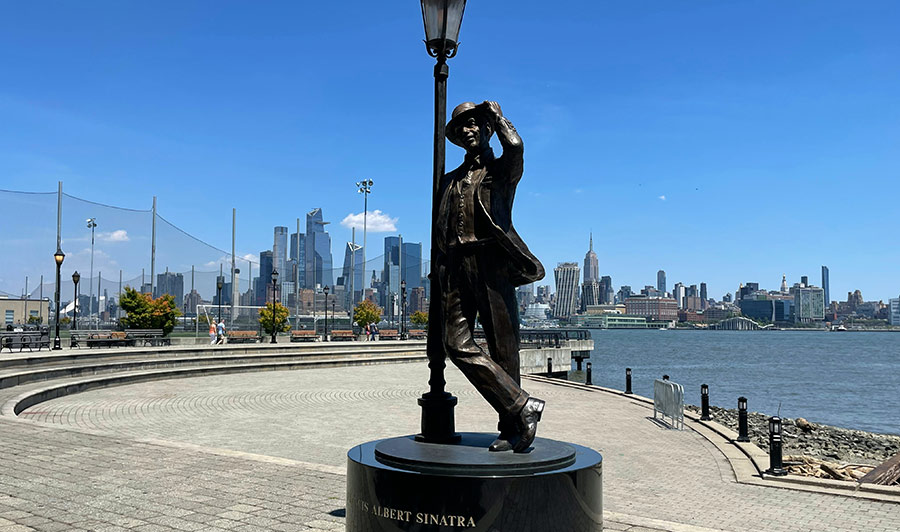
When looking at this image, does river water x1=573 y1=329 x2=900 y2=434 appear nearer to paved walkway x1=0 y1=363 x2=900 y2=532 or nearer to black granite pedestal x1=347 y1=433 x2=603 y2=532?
paved walkway x1=0 y1=363 x2=900 y2=532

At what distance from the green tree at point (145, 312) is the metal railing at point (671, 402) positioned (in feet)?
84.4

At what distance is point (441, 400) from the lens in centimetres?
498

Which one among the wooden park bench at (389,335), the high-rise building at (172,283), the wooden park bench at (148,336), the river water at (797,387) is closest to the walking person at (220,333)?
the wooden park bench at (148,336)

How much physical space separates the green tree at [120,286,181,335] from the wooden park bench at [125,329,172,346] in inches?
58.3

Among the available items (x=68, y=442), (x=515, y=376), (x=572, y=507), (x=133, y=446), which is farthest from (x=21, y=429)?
(x=572, y=507)

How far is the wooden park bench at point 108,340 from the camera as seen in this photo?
27.3m

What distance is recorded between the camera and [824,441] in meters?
17.7

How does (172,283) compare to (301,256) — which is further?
(301,256)

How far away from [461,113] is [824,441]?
17.2 metres

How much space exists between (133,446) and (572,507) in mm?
6359

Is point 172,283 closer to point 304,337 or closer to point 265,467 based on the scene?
point 304,337

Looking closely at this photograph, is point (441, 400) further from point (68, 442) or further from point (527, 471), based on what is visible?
point (68, 442)

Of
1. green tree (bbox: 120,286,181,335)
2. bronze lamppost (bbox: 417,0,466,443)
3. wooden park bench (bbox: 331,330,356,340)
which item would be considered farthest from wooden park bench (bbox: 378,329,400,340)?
bronze lamppost (bbox: 417,0,466,443)

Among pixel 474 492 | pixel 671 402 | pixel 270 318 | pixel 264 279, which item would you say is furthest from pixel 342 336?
pixel 264 279
